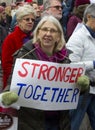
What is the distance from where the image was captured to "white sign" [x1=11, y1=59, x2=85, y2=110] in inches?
155

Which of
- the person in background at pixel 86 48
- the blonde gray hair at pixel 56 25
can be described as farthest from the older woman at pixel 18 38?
the blonde gray hair at pixel 56 25

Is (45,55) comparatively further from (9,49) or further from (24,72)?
(9,49)

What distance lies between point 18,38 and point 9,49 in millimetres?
192

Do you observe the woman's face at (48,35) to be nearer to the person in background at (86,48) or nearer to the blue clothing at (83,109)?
the person in background at (86,48)

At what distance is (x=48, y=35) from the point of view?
403cm

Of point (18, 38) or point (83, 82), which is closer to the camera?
point (83, 82)

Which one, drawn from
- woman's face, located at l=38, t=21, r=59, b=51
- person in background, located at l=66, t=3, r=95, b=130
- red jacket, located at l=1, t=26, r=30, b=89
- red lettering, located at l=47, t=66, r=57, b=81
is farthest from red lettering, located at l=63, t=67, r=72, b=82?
red jacket, located at l=1, t=26, r=30, b=89

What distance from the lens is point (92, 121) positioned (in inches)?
216

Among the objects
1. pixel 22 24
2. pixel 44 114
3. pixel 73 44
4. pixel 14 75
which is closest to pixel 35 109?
pixel 44 114

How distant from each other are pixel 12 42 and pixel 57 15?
96 centimetres

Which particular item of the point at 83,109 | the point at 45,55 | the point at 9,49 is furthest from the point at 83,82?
the point at 9,49

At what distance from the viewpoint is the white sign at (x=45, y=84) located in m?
3.93

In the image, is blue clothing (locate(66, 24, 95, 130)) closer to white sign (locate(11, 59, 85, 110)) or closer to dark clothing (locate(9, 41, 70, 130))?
white sign (locate(11, 59, 85, 110))

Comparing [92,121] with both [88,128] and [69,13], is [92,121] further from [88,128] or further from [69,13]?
[69,13]
